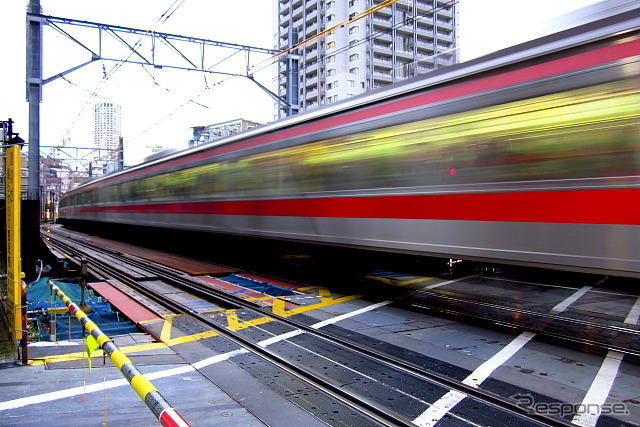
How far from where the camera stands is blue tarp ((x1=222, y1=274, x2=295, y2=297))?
26.3ft

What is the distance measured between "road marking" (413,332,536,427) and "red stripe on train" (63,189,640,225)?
4.29 ft

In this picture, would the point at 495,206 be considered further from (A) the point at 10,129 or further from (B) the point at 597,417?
(A) the point at 10,129

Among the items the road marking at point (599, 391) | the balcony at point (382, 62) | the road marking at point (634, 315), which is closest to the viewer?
the road marking at point (599, 391)

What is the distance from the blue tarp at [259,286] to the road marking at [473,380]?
12.2 ft

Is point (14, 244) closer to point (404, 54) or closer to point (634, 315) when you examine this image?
point (634, 315)

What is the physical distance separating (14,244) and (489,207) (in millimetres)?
4693

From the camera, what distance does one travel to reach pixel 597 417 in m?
3.44

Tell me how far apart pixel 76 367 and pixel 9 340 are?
1.14m

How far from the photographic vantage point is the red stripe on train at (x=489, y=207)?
4371mm

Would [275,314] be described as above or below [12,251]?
below

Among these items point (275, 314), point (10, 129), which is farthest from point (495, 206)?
point (10, 129)

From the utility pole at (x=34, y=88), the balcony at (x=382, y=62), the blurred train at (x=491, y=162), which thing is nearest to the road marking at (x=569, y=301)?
the blurred train at (x=491, y=162)

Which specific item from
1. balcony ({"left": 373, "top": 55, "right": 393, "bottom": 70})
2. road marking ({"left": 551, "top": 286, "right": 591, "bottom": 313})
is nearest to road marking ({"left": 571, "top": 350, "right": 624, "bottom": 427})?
road marking ({"left": 551, "top": 286, "right": 591, "bottom": 313})

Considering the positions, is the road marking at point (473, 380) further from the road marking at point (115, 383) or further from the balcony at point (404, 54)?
the balcony at point (404, 54)
